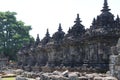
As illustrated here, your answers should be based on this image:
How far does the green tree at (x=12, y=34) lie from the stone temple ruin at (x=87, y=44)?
21045mm

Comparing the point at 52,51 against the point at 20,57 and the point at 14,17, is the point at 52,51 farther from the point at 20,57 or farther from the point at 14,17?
the point at 14,17

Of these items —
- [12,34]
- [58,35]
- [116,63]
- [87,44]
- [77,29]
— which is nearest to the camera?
[116,63]

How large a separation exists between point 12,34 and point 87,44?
33.1m

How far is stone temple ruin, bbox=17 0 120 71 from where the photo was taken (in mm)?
16469

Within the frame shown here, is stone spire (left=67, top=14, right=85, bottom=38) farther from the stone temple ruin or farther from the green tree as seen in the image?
the green tree

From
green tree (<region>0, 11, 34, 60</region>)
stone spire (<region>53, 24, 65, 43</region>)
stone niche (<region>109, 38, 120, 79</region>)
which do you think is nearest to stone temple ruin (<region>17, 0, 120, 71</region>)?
stone spire (<region>53, 24, 65, 43</region>)

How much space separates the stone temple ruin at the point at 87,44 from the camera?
16.5 meters

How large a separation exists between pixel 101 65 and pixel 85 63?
2.14 m

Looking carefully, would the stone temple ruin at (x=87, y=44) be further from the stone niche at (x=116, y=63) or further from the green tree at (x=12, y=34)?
the green tree at (x=12, y=34)

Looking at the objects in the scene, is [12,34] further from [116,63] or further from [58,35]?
[116,63]

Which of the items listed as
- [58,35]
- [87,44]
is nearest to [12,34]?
[58,35]

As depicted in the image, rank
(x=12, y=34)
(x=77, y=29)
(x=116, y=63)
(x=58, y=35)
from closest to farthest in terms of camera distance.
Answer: (x=116, y=63) < (x=77, y=29) < (x=58, y=35) < (x=12, y=34)

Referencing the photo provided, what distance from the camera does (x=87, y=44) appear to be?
60.3 ft

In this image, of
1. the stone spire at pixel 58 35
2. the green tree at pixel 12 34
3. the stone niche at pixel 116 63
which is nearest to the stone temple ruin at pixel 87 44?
the stone spire at pixel 58 35
